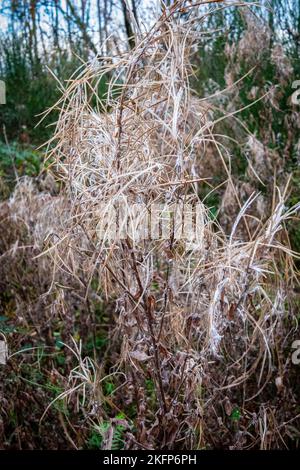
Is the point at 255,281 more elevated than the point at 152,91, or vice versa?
the point at 152,91

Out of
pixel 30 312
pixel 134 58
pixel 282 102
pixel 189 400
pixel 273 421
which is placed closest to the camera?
pixel 134 58

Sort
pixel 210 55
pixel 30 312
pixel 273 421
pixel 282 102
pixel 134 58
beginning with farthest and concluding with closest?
pixel 210 55 < pixel 282 102 < pixel 30 312 < pixel 273 421 < pixel 134 58

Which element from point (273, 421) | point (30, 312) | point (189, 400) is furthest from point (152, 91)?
point (30, 312)

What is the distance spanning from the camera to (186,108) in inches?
54.7

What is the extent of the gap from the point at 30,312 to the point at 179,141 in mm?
1295

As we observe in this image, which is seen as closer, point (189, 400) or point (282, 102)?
point (189, 400)

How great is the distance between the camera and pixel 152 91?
146 centimetres

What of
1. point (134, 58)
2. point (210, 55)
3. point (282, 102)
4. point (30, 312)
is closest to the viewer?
point (134, 58)

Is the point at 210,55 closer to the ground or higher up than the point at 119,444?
higher up

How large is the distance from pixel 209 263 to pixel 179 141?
320 millimetres

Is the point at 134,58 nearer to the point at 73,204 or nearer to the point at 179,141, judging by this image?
the point at 179,141
